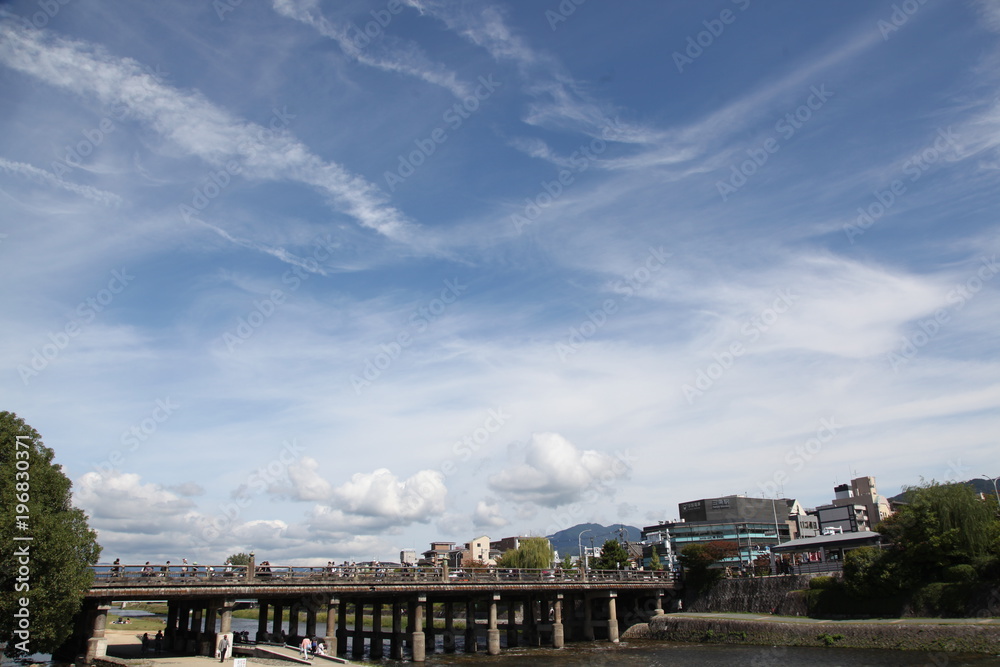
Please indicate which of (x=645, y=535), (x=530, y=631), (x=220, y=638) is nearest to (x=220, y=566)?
(x=220, y=638)

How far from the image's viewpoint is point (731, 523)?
135125 mm

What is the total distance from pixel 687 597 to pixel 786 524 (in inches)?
3732

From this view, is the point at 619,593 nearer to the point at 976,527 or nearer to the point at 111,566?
the point at 976,527

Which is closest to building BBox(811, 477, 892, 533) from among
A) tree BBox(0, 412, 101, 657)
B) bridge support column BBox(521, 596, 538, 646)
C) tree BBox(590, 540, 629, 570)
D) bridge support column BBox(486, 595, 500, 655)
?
tree BBox(590, 540, 629, 570)

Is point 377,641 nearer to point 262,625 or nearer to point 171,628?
point 262,625

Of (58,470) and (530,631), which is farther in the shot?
(530,631)

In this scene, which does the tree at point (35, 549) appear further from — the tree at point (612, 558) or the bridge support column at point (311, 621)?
the tree at point (612, 558)

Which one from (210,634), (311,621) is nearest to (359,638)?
(311,621)

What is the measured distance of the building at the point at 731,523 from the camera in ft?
432

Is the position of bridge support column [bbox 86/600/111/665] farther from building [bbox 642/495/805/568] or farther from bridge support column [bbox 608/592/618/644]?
building [bbox 642/495/805/568]

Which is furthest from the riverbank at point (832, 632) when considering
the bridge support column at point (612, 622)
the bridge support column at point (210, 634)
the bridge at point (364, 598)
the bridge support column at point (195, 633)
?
the bridge support column at point (195, 633)

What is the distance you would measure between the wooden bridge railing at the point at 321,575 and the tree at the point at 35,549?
2691 millimetres

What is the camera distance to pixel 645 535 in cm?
14300

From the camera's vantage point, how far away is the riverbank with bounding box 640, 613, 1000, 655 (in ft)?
117
